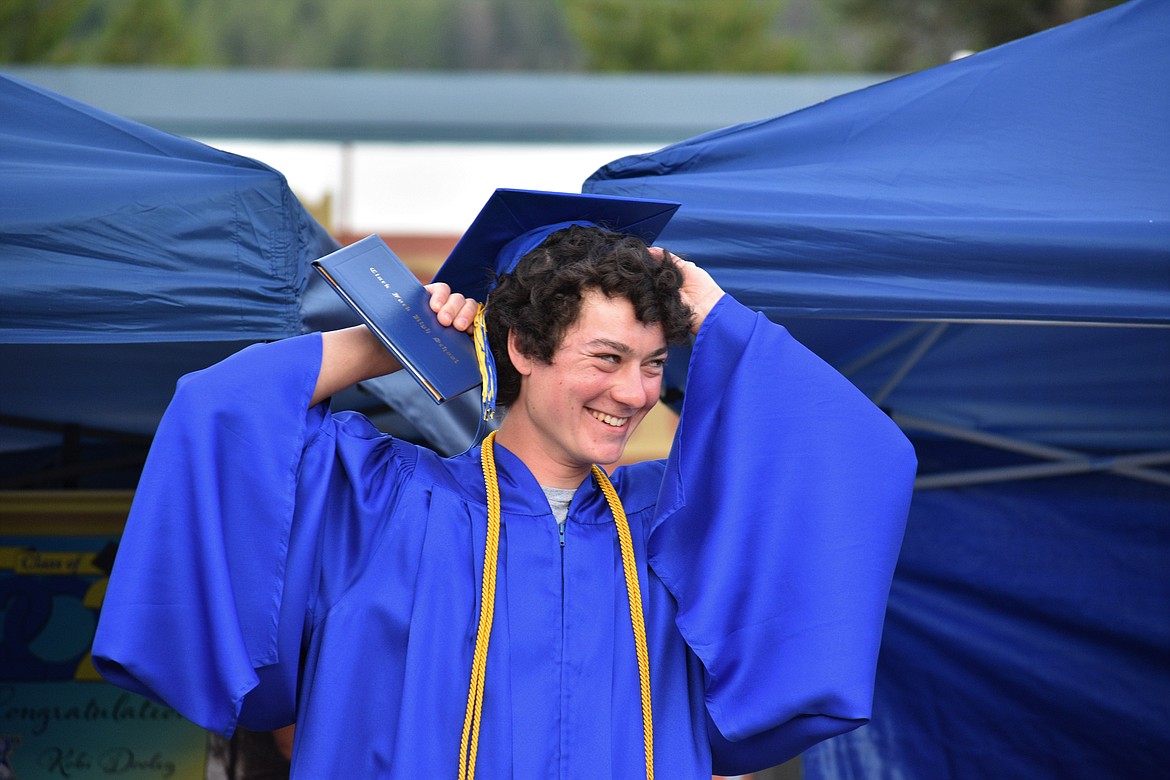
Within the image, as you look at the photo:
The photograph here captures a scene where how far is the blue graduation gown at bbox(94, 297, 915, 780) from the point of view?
1.61 meters

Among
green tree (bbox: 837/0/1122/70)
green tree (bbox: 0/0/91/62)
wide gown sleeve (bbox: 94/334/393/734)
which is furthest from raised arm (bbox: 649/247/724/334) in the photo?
green tree (bbox: 837/0/1122/70)

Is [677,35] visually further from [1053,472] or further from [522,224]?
[522,224]

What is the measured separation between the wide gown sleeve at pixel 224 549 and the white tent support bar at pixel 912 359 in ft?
4.72

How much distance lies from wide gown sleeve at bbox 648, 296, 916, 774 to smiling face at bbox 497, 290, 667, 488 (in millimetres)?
89

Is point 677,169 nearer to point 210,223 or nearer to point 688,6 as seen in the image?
point 210,223

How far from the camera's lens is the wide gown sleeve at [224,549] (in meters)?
1.58

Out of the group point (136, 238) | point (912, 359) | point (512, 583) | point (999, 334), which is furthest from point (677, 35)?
point (512, 583)

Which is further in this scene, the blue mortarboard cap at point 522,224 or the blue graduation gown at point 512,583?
the blue mortarboard cap at point 522,224

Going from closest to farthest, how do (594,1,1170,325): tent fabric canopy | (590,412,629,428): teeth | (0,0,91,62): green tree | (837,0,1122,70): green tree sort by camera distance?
1. (590,412,629,428): teeth
2. (594,1,1170,325): tent fabric canopy
3. (0,0,91,62): green tree
4. (837,0,1122,70): green tree

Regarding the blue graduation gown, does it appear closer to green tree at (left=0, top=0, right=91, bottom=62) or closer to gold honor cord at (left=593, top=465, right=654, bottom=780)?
gold honor cord at (left=593, top=465, right=654, bottom=780)

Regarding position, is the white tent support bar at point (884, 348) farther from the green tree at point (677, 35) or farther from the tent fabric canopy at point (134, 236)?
the green tree at point (677, 35)

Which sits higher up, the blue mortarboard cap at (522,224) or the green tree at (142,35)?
the blue mortarboard cap at (522,224)

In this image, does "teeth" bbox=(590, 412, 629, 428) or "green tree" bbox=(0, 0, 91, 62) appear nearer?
"teeth" bbox=(590, 412, 629, 428)

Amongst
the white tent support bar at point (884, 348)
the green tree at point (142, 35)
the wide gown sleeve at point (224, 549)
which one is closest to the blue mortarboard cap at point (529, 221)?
the wide gown sleeve at point (224, 549)
